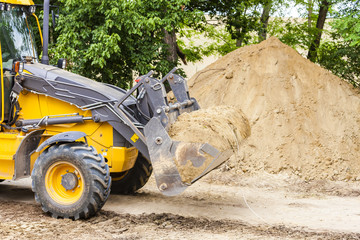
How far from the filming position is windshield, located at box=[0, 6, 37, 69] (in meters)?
7.98

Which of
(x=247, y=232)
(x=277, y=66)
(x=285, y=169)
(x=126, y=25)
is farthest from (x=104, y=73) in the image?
(x=247, y=232)

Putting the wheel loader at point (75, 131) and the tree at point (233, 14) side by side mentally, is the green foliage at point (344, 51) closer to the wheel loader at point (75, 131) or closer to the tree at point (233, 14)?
the tree at point (233, 14)

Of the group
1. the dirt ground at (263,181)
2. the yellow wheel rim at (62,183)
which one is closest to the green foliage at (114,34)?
the dirt ground at (263,181)

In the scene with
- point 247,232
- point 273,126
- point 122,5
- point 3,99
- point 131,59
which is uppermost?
point 122,5

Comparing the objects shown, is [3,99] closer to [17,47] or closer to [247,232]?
[17,47]

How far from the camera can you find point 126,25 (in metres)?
14.1

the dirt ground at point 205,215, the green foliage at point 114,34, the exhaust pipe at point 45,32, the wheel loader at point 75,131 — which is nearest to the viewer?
the dirt ground at point 205,215

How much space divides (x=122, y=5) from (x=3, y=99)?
662cm

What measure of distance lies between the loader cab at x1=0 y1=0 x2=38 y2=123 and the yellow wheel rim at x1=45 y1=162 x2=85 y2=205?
1395 millimetres

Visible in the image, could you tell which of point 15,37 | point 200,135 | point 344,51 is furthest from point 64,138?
point 344,51

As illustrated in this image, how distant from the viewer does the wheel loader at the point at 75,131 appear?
6.83 m

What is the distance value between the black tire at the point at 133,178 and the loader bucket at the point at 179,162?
1.90m

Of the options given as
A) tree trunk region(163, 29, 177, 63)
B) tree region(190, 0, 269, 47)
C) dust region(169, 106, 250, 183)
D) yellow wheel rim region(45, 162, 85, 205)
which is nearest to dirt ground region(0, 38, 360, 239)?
dust region(169, 106, 250, 183)

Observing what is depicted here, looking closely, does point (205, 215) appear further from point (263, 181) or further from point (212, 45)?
point (212, 45)
